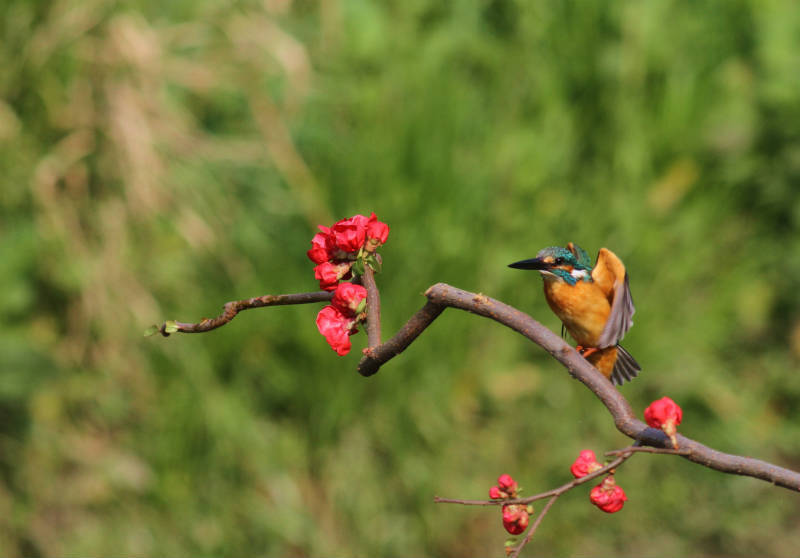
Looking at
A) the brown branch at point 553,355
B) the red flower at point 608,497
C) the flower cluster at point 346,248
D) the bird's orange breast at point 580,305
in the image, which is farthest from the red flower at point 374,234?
the red flower at point 608,497

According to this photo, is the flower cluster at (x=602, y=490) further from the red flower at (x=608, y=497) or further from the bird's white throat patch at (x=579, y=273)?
the bird's white throat patch at (x=579, y=273)

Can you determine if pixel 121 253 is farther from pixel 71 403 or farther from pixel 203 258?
pixel 71 403

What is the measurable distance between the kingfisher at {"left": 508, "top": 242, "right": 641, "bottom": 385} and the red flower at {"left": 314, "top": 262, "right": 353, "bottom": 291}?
22 centimetres

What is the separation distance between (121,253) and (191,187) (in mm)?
421

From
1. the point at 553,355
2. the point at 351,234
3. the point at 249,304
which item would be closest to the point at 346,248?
the point at 351,234

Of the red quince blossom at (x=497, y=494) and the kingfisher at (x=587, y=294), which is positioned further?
the kingfisher at (x=587, y=294)

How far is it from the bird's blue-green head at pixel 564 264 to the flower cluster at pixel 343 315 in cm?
21

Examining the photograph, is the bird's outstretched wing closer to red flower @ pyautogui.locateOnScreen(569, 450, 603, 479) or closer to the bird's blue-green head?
the bird's blue-green head

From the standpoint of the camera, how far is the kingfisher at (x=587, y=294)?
42.3 inches

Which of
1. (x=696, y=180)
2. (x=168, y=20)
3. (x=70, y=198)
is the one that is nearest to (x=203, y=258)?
(x=70, y=198)

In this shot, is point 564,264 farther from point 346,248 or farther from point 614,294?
point 346,248

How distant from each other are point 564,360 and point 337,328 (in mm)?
262

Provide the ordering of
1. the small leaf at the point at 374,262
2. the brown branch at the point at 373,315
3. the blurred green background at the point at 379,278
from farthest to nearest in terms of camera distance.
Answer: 1. the blurred green background at the point at 379,278
2. the small leaf at the point at 374,262
3. the brown branch at the point at 373,315

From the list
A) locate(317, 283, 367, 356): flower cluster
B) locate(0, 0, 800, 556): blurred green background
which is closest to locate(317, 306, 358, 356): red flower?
locate(317, 283, 367, 356): flower cluster
